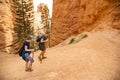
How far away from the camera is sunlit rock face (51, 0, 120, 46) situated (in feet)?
55.5

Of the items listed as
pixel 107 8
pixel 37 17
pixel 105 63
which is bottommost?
pixel 37 17

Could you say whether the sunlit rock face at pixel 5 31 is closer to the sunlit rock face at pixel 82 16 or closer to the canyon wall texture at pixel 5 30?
the canyon wall texture at pixel 5 30

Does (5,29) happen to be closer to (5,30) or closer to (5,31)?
(5,30)

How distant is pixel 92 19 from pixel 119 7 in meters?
2.99

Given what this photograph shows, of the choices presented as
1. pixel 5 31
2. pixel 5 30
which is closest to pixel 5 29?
pixel 5 30

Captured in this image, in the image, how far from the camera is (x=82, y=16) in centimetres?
2075

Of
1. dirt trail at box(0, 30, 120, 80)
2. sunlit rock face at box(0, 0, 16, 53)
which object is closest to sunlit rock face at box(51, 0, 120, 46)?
dirt trail at box(0, 30, 120, 80)

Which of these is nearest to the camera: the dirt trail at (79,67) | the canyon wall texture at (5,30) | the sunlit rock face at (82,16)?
the dirt trail at (79,67)

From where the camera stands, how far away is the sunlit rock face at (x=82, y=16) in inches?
666

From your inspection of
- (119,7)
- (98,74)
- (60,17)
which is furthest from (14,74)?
(60,17)

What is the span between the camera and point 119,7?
655 inches

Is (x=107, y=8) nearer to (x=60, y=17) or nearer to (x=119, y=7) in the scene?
(x=119, y=7)

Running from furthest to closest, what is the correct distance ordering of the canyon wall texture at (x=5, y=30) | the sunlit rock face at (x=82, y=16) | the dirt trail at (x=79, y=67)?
the canyon wall texture at (x=5, y=30) → the sunlit rock face at (x=82, y=16) → the dirt trail at (x=79, y=67)

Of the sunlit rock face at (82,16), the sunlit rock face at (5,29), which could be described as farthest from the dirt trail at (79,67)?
the sunlit rock face at (5,29)
